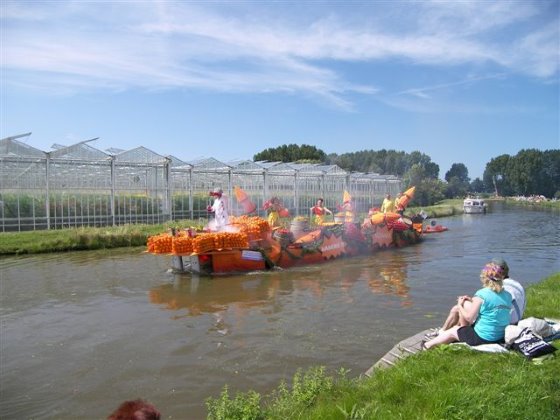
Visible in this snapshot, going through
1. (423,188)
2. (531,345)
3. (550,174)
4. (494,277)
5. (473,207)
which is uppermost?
(550,174)

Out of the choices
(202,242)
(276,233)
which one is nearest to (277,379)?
(202,242)

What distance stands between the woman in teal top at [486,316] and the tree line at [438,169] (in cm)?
5108

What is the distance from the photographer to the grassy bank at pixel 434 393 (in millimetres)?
4367

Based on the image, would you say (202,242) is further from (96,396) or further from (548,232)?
(548,232)

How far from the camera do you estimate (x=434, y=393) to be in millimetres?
4648

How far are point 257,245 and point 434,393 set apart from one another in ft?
35.8

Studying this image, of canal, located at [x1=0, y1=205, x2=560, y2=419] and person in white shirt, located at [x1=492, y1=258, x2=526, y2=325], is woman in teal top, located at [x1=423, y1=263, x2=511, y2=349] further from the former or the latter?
canal, located at [x1=0, y1=205, x2=560, y2=419]

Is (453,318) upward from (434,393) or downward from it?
upward

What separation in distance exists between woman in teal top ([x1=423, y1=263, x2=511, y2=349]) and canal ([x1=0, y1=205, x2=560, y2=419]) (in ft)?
4.56

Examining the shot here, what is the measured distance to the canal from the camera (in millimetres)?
6566

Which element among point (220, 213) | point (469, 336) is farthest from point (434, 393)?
point (220, 213)

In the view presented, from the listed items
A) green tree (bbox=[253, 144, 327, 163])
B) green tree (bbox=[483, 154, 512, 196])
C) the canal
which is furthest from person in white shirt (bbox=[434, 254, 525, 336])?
green tree (bbox=[483, 154, 512, 196])

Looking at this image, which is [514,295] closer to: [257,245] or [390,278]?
[390,278]

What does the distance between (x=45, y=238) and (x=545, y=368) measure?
19046mm
